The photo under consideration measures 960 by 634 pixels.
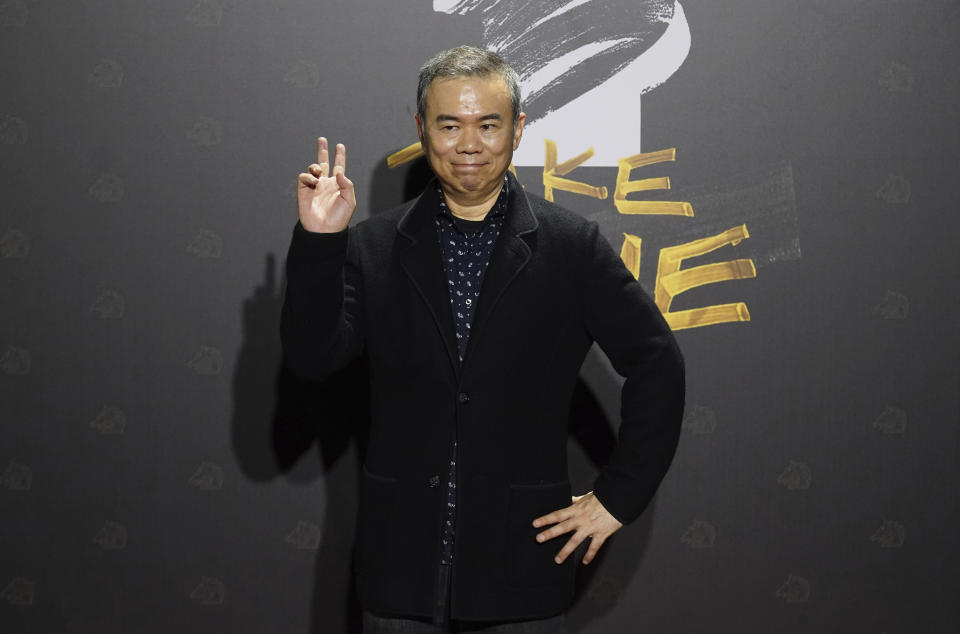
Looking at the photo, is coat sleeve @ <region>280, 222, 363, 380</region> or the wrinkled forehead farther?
the wrinkled forehead

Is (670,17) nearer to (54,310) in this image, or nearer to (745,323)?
(745,323)

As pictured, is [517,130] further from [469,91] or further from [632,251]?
[632,251]

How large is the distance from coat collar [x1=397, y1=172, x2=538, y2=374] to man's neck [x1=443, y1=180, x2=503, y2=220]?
0.03 meters

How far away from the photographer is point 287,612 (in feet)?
7.05

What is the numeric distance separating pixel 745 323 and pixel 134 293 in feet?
4.63

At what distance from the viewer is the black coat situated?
150 centimetres

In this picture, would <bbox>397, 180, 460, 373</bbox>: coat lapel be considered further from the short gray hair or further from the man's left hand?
the man's left hand

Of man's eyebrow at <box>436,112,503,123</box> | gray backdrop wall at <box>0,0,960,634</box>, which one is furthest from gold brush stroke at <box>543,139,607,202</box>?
man's eyebrow at <box>436,112,503,123</box>

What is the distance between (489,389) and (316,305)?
0.32 m

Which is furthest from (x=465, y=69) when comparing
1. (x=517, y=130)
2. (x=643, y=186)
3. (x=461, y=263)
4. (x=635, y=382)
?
(x=643, y=186)

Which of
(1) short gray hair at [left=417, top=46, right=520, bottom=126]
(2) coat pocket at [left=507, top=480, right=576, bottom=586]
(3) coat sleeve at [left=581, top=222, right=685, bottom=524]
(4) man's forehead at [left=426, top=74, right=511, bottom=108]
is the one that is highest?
(1) short gray hair at [left=417, top=46, right=520, bottom=126]

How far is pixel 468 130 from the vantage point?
151 cm

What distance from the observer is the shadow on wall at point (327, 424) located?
83.6 inches

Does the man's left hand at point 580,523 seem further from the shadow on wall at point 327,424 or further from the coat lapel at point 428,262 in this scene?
the shadow on wall at point 327,424
